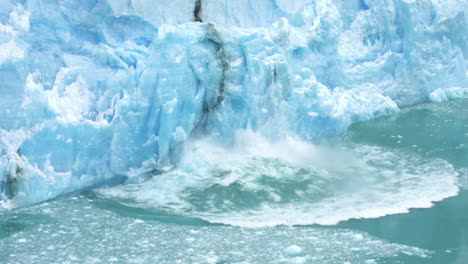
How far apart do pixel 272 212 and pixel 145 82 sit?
153cm

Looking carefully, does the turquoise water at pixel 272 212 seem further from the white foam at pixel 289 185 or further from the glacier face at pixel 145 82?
the glacier face at pixel 145 82

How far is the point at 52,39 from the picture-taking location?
473 centimetres

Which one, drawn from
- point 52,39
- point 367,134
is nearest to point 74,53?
point 52,39

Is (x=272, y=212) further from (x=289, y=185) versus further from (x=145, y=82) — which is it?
(x=145, y=82)

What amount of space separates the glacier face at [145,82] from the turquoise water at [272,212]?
214 millimetres

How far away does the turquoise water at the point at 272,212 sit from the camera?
3602 mm

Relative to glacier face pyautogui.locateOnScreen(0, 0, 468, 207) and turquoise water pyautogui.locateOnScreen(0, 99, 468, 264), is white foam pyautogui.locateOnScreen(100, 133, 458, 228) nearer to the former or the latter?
turquoise water pyautogui.locateOnScreen(0, 99, 468, 264)

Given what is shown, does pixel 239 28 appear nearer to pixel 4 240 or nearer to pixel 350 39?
pixel 350 39

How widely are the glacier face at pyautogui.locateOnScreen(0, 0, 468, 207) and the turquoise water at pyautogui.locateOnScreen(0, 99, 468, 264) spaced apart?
0.21 meters

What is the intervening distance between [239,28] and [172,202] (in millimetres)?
1839

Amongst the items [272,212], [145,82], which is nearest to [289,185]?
[272,212]

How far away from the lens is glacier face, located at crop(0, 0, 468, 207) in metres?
4.44

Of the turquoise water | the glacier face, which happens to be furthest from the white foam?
the glacier face

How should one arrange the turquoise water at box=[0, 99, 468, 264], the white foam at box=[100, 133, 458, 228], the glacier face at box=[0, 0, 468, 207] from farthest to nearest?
the glacier face at box=[0, 0, 468, 207]
the white foam at box=[100, 133, 458, 228]
the turquoise water at box=[0, 99, 468, 264]
